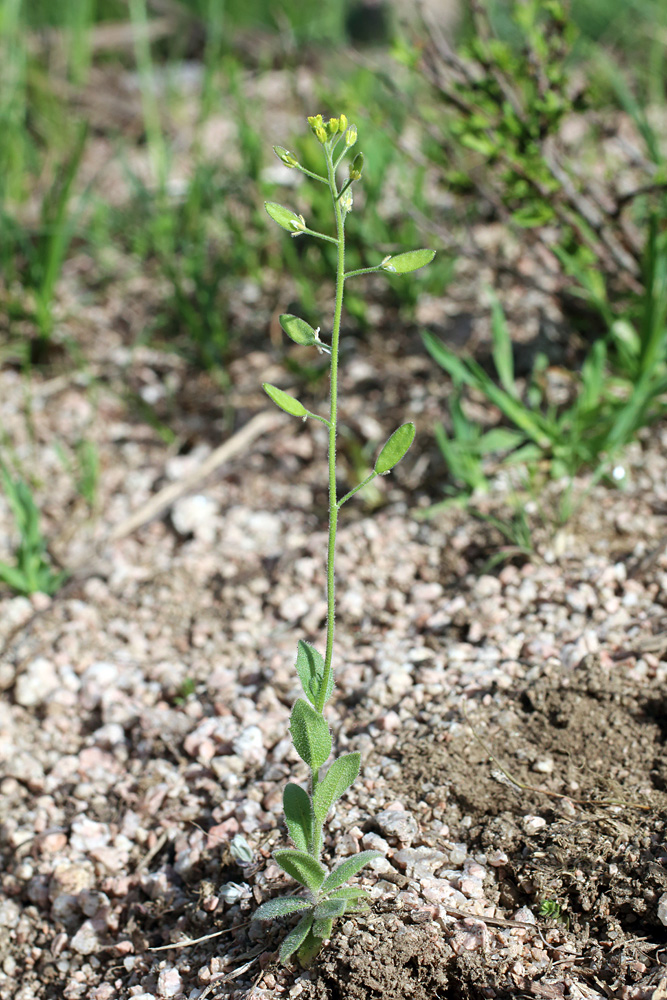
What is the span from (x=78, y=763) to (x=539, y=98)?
1.89m

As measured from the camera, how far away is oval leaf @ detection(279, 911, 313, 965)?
1.26 meters

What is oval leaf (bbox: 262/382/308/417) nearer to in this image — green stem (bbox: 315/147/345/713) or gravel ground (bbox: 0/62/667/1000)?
green stem (bbox: 315/147/345/713)

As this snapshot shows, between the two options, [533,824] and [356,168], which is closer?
[356,168]

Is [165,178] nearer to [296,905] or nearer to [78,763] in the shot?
[78,763]

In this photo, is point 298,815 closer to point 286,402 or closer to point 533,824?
point 533,824

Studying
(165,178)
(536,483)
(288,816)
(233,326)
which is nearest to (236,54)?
(165,178)

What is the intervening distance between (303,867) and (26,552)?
1191 mm

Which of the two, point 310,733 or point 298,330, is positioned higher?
point 298,330

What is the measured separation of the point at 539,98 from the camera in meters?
2.16

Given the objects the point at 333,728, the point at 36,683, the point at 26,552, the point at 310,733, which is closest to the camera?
the point at 310,733

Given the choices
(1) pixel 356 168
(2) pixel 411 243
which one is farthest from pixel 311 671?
(2) pixel 411 243

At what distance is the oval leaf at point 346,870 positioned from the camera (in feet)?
4.23

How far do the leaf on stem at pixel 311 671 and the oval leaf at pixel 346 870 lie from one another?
24 cm

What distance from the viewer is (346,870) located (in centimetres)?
130
